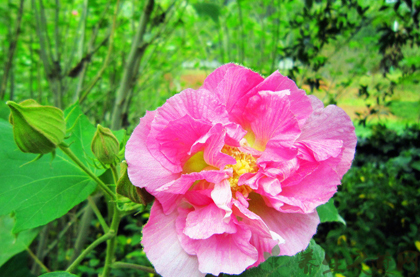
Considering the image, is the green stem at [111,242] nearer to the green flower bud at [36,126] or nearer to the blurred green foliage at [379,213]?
the green flower bud at [36,126]

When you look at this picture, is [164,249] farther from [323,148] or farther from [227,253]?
[323,148]

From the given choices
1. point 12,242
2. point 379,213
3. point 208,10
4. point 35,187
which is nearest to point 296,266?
point 35,187

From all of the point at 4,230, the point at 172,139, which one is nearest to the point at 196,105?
the point at 172,139

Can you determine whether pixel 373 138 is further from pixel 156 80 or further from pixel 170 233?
pixel 170 233

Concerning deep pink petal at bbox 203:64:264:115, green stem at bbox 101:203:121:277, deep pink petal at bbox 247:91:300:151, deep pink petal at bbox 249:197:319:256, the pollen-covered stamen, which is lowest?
green stem at bbox 101:203:121:277

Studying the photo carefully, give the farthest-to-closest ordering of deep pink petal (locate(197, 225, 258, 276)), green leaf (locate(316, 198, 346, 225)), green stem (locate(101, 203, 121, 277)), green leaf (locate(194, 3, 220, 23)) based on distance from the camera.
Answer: green leaf (locate(194, 3, 220, 23)) < green leaf (locate(316, 198, 346, 225)) < green stem (locate(101, 203, 121, 277)) < deep pink petal (locate(197, 225, 258, 276))

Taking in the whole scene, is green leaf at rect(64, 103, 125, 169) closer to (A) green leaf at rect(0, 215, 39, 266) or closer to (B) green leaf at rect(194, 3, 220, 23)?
(A) green leaf at rect(0, 215, 39, 266)

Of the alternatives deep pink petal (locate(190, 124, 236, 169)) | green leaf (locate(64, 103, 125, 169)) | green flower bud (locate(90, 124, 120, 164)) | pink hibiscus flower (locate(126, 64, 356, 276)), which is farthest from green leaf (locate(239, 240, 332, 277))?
green leaf (locate(64, 103, 125, 169))
